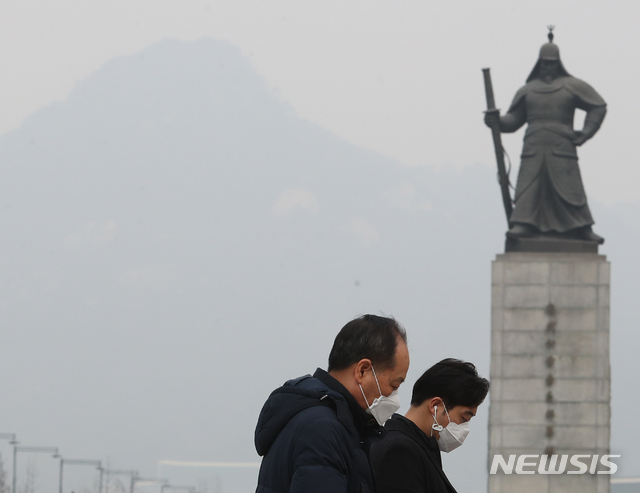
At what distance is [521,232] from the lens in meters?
13.3

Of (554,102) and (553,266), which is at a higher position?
(554,102)

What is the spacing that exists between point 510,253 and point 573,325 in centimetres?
114

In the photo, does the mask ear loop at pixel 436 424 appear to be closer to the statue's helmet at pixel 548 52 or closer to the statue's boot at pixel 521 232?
the statue's boot at pixel 521 232

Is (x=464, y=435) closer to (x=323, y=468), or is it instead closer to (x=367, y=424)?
(x=367, y=424)

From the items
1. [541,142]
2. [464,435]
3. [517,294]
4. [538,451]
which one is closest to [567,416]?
[538,451]

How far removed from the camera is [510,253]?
13070 mm

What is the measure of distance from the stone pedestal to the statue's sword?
1.08 m

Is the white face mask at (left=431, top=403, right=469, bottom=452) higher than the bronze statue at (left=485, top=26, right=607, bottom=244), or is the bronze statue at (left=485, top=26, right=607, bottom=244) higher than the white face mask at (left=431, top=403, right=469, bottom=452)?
the bronze statue at (left=485, top=26, right=607, bottom=244)

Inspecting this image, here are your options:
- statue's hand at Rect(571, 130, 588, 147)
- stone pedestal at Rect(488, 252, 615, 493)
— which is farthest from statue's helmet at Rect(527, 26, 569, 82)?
stone pedestal at Rect(488, 252, 615, 493)

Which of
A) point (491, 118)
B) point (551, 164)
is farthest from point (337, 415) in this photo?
point (551, 164)

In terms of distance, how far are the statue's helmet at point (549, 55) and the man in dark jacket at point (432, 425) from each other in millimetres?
11550

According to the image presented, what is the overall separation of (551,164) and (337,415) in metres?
11.8

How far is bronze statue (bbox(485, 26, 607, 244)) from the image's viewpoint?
13.4 metres

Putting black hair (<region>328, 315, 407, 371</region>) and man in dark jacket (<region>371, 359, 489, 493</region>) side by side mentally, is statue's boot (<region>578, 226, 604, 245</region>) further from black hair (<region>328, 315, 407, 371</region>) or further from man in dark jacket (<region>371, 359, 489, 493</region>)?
black hair (<region>328, 315, 407, 371</region>)
